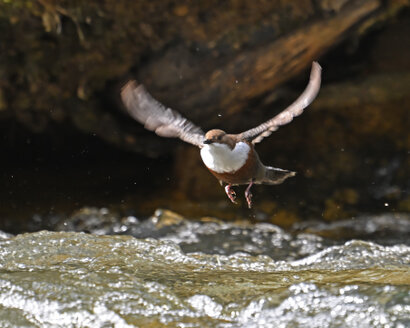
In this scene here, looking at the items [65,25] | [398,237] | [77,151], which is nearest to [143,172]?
[77,151]

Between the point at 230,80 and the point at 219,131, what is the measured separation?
2.49m

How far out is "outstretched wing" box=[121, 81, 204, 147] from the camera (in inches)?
129

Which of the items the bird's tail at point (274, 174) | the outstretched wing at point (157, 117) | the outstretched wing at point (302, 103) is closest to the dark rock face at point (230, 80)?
the bird's tail at point (274, 174)

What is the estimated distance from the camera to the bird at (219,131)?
3088 millimetres

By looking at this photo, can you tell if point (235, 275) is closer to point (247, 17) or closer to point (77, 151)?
point (247, 17)

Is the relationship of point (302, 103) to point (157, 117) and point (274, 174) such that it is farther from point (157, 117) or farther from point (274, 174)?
point (274, 174)

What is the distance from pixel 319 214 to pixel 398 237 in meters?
0.74

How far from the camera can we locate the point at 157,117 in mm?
3301

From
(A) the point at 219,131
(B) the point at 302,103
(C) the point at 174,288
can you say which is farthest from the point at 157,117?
(C) the point at 174,288

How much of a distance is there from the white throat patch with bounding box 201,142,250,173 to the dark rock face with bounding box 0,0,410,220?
90.1 inches

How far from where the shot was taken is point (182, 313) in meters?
2.84

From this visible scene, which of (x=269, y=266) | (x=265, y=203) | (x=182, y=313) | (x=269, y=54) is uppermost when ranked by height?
(x=269, y=54)

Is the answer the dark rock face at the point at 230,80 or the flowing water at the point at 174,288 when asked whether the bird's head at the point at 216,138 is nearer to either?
the flowing water at the point at 174,288

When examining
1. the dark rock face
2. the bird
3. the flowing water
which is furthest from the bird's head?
the dark rock face
